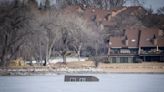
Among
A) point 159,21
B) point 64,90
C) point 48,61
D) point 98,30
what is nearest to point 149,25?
point 159,21

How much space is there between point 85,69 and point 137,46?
3831 mm

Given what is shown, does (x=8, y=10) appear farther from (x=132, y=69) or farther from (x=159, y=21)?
(x=159, y=21)

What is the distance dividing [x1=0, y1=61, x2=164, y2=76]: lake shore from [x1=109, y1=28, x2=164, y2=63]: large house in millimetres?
1089

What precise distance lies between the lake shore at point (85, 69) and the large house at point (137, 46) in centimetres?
109

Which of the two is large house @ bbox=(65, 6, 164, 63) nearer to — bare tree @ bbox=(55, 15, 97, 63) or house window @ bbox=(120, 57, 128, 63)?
house window @ bbox=(120, 57, 128, 63)

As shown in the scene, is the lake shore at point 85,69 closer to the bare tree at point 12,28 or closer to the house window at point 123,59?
the bare tree at point 12,28

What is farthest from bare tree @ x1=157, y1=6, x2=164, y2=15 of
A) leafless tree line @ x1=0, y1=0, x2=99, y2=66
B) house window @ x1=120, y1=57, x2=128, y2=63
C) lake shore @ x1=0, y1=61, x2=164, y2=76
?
lake shore @ x1=0, y1=61, x2=164, y2=76

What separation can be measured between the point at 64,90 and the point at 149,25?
13344mm

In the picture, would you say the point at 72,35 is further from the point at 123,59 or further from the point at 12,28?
the point at 12,28

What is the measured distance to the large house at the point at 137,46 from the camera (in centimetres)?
2186

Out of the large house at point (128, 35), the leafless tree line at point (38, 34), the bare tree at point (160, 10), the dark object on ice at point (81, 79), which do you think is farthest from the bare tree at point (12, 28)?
the bare tree at point (160, 10)

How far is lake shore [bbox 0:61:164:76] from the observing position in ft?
62.9

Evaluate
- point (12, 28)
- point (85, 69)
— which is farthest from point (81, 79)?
point (12, 28)

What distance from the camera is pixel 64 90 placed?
12.5 m
